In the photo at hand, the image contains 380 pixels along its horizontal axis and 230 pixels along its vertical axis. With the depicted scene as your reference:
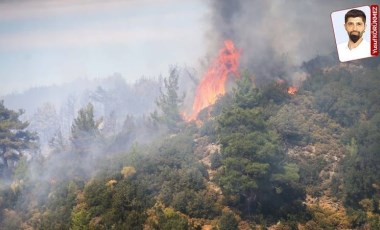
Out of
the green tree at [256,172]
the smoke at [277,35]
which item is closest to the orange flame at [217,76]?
the smoke at [277,35]

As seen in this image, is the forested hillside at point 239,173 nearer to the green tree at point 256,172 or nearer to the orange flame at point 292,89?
the green tree at point 256,172

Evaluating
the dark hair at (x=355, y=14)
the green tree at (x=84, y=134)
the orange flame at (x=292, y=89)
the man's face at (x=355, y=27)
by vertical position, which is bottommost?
the green tree at (x=84, y=134)

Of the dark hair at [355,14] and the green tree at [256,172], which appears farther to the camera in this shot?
the green tree at [256,172]

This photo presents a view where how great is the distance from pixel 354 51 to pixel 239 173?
16950 millimetres

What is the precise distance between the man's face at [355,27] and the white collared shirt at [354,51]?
40 cm

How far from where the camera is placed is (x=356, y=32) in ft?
46.5

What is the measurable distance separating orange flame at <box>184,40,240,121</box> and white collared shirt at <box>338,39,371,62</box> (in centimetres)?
4589

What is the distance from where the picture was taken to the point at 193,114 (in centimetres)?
6228

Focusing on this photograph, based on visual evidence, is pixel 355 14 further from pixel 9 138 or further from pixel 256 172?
pixel 9 138

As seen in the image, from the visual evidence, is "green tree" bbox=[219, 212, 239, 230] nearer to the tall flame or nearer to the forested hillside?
the forested hillside

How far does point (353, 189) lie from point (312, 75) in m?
27.3

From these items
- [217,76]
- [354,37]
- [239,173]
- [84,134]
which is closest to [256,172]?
[239,173]

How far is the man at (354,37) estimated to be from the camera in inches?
549

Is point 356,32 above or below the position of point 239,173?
above
